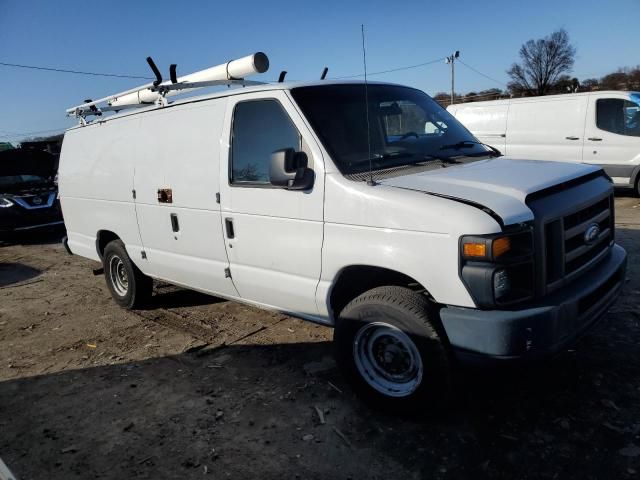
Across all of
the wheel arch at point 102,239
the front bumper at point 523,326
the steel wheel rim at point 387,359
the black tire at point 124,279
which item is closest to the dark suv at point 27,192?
the wheel arch at point 102,239

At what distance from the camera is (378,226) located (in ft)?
9.70

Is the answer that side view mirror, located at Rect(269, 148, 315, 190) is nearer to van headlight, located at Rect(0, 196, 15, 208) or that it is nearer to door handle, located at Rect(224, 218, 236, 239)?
door handle, located at Rect(224, 218, 236, 239)

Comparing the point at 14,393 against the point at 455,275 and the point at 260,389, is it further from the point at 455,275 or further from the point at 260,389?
the point at 455,275

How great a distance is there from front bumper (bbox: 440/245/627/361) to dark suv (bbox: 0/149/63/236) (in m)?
10.8

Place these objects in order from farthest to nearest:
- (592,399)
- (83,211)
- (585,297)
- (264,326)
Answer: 1. (83,211)
2. (264,326)
3. (592,399)
4. (585,297)

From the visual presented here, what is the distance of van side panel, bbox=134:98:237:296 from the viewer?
4059 millimetres

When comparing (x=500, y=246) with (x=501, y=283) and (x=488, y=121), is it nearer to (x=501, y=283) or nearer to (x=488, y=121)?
(x=501, y=283)

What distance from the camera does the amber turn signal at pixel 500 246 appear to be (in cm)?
254

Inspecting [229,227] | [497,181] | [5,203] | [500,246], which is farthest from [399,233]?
[5,203]

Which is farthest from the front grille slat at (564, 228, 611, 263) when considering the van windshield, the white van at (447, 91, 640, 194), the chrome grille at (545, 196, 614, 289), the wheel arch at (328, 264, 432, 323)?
the white van at (447, 91, 640, 194)

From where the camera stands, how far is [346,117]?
3598 millimetres

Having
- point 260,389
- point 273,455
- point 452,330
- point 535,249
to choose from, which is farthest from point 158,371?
point 535,249

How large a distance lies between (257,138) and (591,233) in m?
2.41

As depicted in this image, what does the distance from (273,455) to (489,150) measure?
113 inches
